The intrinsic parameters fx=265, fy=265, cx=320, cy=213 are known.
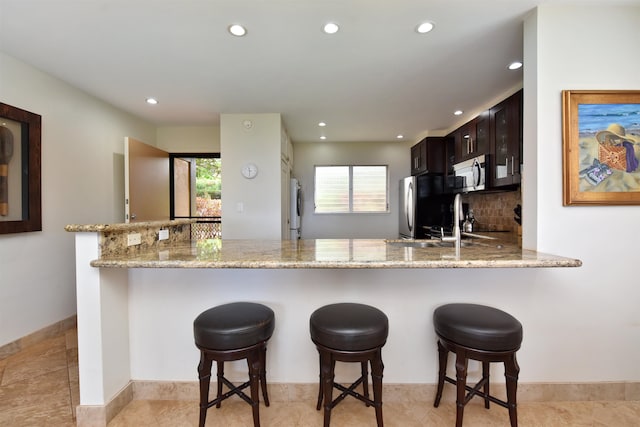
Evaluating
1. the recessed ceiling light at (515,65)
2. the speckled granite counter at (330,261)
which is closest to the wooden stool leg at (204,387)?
the speckled granite counter at (330,261)

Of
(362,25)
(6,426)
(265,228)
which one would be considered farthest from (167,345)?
(362,25)

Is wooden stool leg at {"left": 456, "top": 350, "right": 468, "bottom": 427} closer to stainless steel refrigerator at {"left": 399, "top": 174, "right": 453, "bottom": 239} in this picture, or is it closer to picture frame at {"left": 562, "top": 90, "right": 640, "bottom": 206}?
picture frame at {"left": 562, "top": 90, "right": 640, "bottom": 206}

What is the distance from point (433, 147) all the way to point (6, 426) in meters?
4.82

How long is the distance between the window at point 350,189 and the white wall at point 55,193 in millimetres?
3186

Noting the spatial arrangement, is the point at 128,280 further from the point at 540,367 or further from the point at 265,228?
the point at 540,367

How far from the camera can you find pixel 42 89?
2451 mm

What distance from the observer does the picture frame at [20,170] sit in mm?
2146

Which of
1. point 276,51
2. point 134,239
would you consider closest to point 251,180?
point 276,51

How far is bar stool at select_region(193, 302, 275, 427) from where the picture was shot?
1.26m

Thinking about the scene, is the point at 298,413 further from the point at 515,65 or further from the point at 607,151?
the point at 515,65

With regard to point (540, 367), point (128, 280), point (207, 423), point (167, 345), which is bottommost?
point (207, 423)

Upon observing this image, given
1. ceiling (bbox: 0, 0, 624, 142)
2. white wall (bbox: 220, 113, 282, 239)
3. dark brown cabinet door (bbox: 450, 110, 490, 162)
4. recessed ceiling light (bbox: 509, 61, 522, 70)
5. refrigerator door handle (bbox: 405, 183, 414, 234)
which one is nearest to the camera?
ceiling (bbox: 0, 0, 624, 142)

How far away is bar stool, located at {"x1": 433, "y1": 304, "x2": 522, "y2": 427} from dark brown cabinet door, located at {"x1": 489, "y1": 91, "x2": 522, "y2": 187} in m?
1.65

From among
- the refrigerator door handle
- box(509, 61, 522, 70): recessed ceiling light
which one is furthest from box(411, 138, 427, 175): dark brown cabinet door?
box(509, 61, 522, 70): recessed ceiling light
